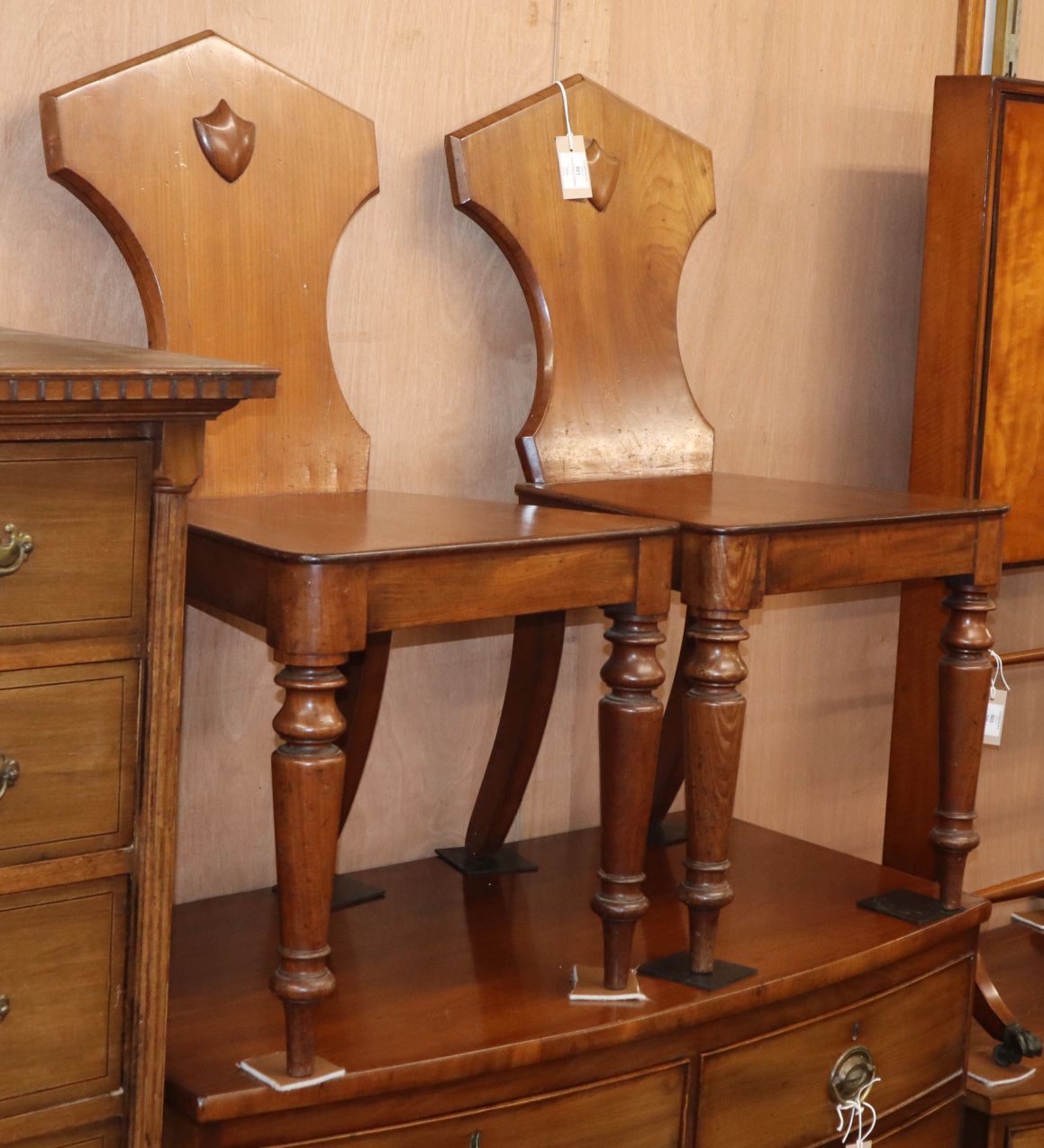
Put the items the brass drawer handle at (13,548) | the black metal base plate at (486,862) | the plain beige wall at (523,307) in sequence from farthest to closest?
the black metal base plate at (486,862) → the plain beige wall at (523,307) → the brass drawer handle at (13,548)

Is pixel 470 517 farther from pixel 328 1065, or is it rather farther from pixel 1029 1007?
pixel 1029 1007

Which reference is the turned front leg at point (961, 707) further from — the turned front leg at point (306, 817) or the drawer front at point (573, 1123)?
the turned front leg at point (306, 817)

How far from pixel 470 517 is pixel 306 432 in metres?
A: 0.24

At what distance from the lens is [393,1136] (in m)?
1.33

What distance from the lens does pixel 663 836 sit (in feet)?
6.57

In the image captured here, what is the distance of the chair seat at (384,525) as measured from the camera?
125 cm

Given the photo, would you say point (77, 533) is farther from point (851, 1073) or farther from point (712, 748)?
point (851, 1073)

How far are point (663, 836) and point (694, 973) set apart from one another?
0.47 metres

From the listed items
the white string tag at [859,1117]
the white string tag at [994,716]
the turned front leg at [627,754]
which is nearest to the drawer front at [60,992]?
the turned front leg at [627,754]

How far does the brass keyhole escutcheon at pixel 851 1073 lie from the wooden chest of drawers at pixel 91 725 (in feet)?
2.62

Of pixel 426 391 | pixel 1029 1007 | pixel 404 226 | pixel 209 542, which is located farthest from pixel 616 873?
pixel 1029 1007

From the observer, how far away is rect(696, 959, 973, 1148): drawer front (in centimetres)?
155

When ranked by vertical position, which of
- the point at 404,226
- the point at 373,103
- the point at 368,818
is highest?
the point at 373,103

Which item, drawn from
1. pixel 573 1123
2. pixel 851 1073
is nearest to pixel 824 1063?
pixel 851 1073
